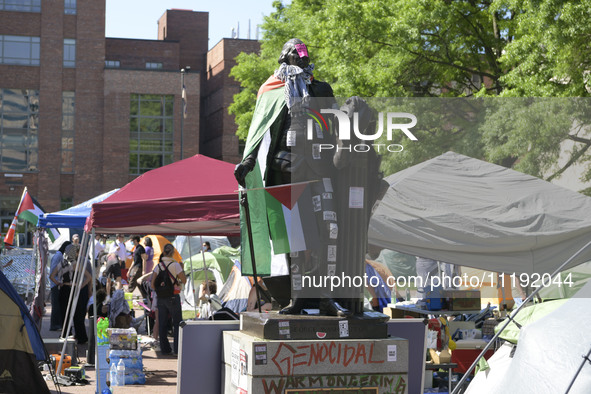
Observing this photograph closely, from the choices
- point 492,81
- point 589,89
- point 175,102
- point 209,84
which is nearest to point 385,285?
point 589,89

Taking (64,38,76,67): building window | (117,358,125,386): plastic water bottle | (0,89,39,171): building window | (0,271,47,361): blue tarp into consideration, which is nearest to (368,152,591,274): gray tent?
(117,358,125,386): plastic water bottle

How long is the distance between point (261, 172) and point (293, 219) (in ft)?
1.75

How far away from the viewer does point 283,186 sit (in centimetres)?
637

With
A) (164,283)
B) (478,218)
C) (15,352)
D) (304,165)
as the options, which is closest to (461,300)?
(478,218)

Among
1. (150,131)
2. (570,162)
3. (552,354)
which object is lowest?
(552,354)

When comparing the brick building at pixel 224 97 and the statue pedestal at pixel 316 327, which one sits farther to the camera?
the brick building at pixel 224 97

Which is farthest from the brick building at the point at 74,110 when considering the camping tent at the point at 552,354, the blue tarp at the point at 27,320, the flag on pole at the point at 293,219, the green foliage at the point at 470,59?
the camping tent at the point at 552,354

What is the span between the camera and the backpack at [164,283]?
46.9 ft

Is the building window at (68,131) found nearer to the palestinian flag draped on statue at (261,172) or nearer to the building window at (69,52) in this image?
the building window at (69,52)

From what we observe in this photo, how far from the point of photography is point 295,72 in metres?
6.53

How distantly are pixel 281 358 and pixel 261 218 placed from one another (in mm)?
1176

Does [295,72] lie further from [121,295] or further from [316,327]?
[121,295]

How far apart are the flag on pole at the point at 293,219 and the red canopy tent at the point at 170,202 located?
4.84m

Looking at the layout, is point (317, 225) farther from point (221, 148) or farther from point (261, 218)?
point (221, 148)
